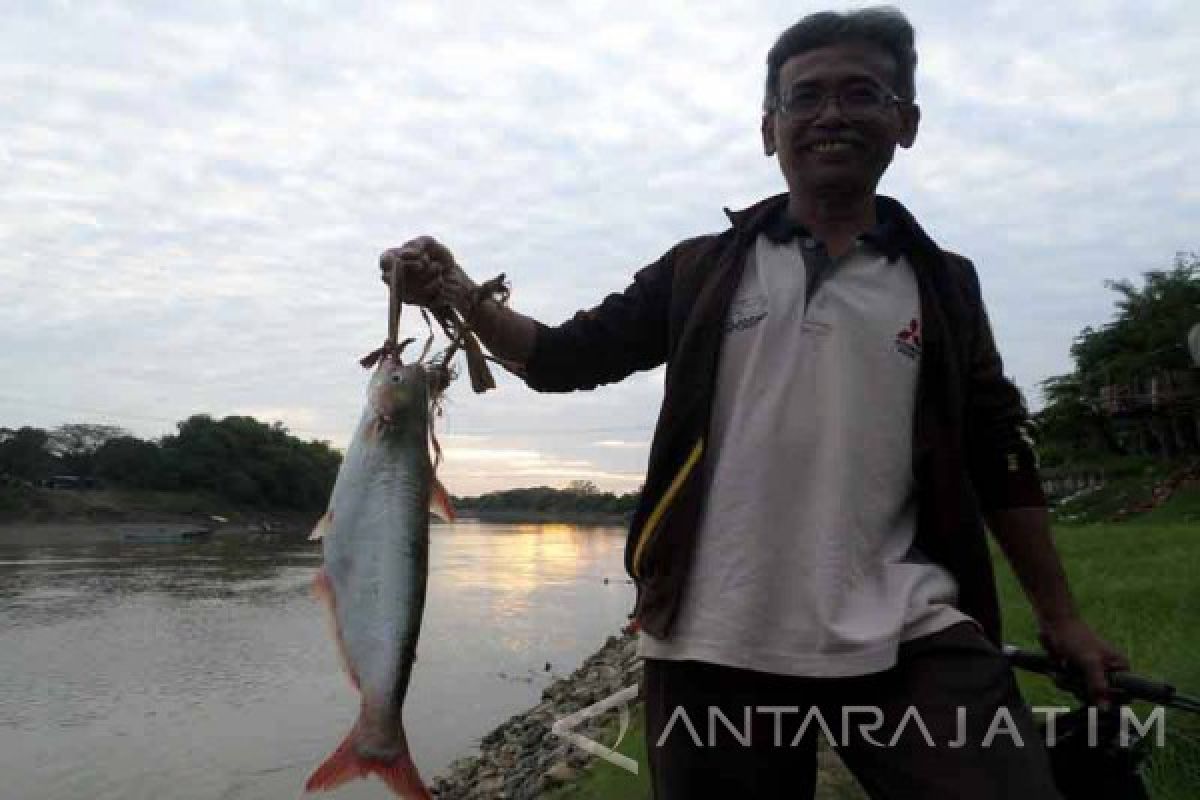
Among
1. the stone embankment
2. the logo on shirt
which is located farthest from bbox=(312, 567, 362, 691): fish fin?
the stone embankment

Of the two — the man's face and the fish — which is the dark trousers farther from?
the man's face

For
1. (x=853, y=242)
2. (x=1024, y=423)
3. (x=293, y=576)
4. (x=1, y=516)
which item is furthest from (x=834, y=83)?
(x=1, y=516)

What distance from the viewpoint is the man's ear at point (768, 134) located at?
2586 millimetres

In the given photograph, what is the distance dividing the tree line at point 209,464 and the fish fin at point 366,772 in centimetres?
6240

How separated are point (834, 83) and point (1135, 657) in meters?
4.64

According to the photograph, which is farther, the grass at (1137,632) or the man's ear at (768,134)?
the grass at (1137,632)

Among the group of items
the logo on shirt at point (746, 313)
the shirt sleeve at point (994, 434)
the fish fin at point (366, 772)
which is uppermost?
the logo on shirt at point (746, 313)

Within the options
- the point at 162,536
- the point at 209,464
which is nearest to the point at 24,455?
the point at 209,464

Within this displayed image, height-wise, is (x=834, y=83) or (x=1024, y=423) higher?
(x=834, y=83)

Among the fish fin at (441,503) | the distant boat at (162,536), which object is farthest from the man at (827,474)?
A: the distant boat at (162,536)

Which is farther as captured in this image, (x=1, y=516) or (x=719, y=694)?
(x=1, y=516)

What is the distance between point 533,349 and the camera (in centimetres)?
259

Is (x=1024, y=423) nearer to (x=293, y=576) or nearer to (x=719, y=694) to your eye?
(x=719, y=694)

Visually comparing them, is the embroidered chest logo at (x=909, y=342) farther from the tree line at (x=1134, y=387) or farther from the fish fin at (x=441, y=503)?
the tree line at (x=1134, y=387)
